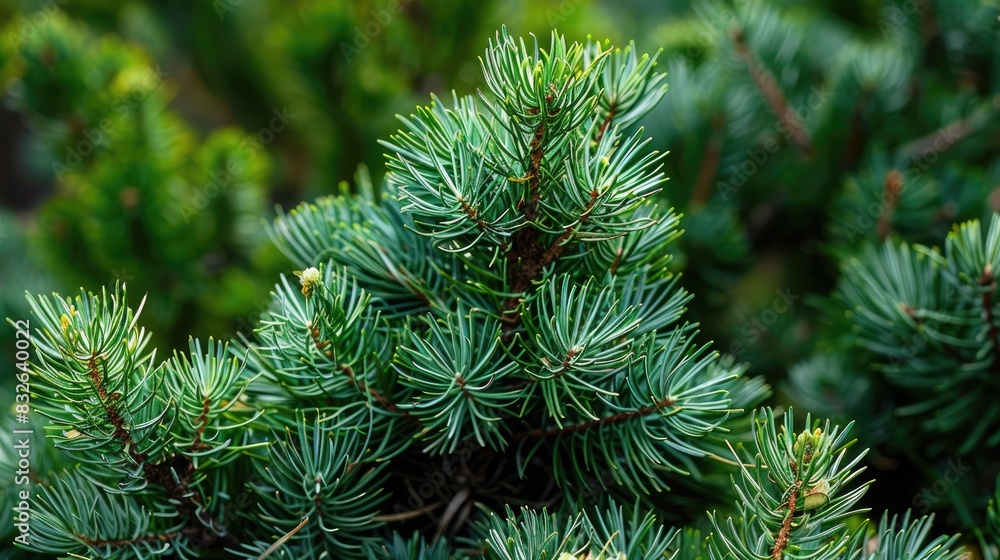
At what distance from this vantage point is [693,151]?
624 mm

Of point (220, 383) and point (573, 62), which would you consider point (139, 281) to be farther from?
point (573, 62)

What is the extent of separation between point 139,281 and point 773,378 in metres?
0.52

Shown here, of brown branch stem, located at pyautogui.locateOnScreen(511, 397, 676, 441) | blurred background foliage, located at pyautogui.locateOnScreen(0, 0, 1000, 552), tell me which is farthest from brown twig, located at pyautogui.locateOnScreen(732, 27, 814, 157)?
brown branch stem, located at pyautogui.locateOnScreen(511, 397, 676, 441)

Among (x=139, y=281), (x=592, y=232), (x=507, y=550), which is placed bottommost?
(x=507, y=550)

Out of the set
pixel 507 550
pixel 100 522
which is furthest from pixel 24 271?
pixel 507 550

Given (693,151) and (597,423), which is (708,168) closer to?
(693,151)

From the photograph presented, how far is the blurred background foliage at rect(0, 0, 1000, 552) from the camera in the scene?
0.59m

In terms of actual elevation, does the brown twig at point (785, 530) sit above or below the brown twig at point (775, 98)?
below

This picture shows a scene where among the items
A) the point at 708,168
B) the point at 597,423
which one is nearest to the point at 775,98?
the point at 708,168

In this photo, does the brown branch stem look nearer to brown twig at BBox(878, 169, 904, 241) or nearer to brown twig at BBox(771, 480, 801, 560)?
brown twig at BBox(771, 480, 801, 560)

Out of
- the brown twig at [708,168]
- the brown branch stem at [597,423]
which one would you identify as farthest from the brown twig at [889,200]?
the brown branch stem at [597,423]

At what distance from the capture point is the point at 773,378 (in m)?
0.64

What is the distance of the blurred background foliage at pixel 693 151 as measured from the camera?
0.59m

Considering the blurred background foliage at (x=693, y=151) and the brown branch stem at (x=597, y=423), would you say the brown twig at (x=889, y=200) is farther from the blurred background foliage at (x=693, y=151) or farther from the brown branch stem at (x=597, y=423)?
the brown branch stem at (x=597, y=423)
